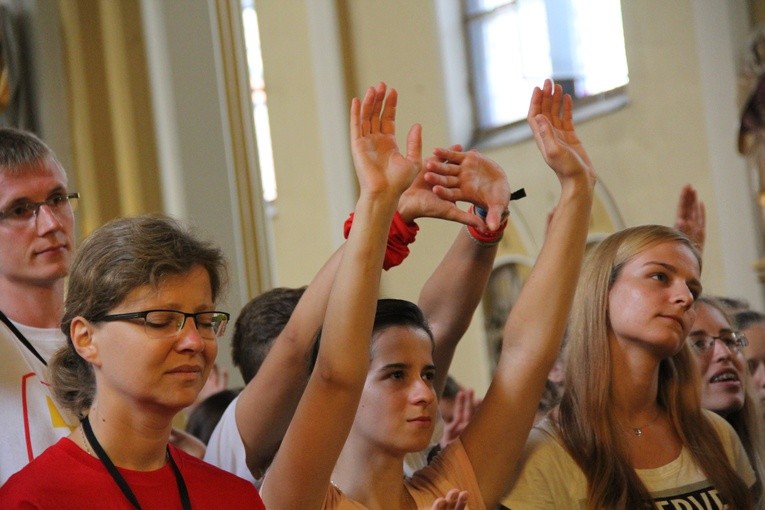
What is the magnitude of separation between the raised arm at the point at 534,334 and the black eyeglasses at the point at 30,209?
1.16 meters

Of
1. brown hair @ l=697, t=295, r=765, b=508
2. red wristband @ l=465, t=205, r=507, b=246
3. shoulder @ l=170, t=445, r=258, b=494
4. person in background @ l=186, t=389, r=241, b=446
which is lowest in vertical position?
brown hair @ l=697, t=295, r=765, b=508

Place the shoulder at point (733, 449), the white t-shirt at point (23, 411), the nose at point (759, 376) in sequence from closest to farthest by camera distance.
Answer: the white t-shirt at point (23, 411), the shoulder at point (733, 449), the nose at point (759, 376)

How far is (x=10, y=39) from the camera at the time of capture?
25.4 ft

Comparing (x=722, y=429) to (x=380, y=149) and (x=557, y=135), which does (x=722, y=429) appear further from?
(x=380, y=149)

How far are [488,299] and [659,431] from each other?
6844mm

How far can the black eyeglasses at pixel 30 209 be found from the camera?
2873mm

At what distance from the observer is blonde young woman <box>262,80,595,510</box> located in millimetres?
2354

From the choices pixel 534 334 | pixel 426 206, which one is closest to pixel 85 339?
pixel 426 206

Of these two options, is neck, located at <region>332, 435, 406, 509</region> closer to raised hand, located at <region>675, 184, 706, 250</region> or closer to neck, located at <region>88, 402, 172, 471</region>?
neck, located at <region>88, 402, 172, 471</region>

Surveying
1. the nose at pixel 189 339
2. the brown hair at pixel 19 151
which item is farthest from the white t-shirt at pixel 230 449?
the brown hair at pixel 19 151

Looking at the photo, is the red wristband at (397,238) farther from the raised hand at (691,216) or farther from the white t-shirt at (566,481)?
the raised hand at (691,216)

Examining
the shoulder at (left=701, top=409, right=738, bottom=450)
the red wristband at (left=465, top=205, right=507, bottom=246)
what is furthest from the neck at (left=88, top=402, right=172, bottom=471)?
the shoulder at (left=701, top=409, right=738, bottom=450)

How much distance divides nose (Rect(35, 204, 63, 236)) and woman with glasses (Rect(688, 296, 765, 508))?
76.6 inches

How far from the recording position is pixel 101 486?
2.04 m
